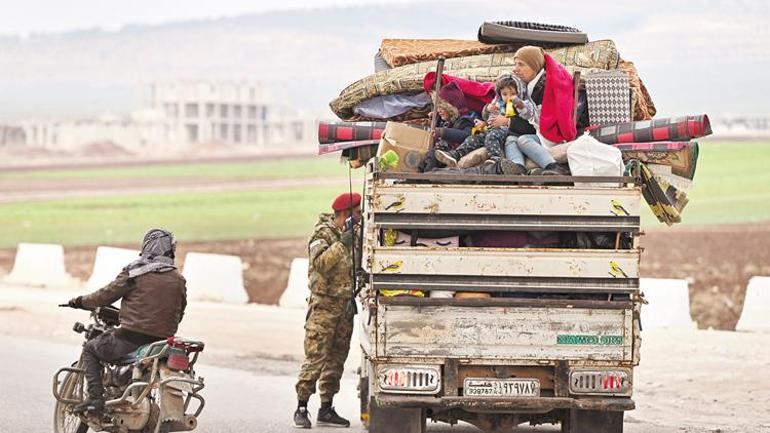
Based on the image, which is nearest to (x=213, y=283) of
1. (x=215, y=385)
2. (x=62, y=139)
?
(x=215, y=385)

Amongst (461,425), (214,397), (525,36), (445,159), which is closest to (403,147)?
(445,159)

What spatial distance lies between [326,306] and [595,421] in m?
3.09

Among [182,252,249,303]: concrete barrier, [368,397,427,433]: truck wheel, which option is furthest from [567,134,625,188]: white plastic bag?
[182,252,249,303]: concrete barrier

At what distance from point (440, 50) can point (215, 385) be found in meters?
4.66

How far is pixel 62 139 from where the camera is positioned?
15062 centimetres

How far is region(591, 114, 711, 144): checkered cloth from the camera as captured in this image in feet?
37.5

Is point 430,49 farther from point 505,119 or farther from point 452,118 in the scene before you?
point 505,119

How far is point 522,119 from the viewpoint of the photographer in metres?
11.6

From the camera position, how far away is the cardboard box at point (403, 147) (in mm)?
11258

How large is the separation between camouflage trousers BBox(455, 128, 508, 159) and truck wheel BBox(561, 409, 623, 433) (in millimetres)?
1787

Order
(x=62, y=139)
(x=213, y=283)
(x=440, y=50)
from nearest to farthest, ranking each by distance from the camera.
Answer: (x=440, y=50) → (x=213, y=283) → (x=62, y=139)

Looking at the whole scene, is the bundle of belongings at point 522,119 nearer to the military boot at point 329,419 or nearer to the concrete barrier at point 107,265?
the military boot at point 329,419

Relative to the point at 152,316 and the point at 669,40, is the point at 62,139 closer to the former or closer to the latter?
the point at 669,40

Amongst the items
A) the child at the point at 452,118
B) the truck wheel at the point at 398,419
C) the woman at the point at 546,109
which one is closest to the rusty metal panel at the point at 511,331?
the truck wheel at the point at 398,419
